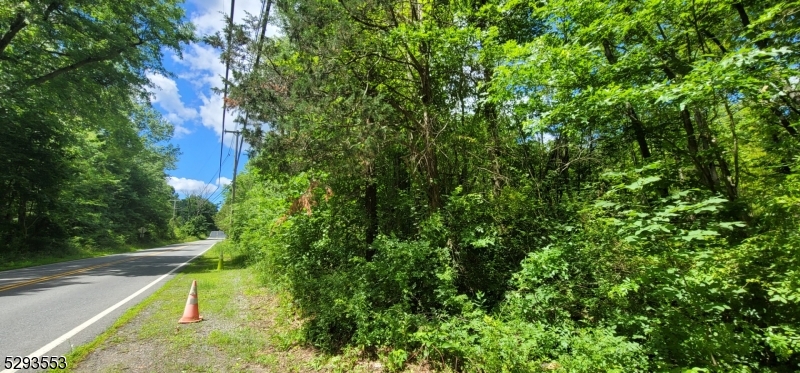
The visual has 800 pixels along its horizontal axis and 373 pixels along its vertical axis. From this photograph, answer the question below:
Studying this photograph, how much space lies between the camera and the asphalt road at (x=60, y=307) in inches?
185

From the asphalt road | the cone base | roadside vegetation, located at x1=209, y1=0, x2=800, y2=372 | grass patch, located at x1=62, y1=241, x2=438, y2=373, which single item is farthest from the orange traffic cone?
roadside vegetation, located at x1=209, y1=0, x2=800, y2=372

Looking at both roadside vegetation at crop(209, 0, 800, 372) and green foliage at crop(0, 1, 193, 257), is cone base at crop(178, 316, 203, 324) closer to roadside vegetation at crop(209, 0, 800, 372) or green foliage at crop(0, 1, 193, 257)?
roadside vegetation at crop(209, 0, 800, 372)

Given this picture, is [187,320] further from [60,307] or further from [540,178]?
[540,178]

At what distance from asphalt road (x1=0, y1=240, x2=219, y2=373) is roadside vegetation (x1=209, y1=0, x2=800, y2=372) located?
10.4ft

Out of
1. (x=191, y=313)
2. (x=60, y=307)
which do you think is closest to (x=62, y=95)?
(x=60, y=307)

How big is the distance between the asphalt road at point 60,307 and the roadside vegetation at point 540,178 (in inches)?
124

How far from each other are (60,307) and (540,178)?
9.75 m

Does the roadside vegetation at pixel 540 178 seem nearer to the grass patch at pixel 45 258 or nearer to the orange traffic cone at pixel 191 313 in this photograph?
the orange traffic cone at pixel 191 313

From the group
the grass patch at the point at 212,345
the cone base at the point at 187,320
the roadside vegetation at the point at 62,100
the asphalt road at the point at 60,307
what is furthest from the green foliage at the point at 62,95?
the cone base at the point at 187,320

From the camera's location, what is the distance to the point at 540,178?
Result: 6539mm

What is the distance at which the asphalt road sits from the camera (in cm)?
470

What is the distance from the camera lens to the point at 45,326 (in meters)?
5.42

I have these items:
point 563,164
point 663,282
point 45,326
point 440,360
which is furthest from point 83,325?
point 563,164

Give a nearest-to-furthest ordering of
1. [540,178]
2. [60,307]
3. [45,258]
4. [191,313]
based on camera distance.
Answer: [191,313]
[540,178]
[60,307]
[45,258]
